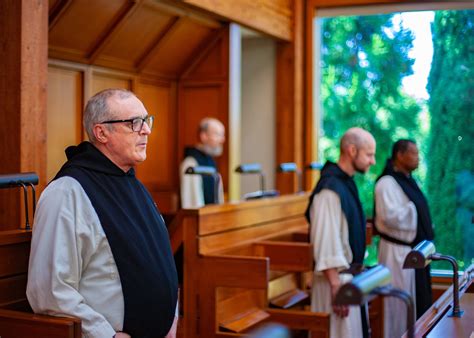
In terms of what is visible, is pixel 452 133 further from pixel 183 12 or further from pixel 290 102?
pixel 183 12

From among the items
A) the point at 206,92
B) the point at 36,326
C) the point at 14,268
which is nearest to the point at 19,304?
the point at 14,268

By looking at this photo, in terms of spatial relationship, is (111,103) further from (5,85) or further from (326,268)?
(326,268)

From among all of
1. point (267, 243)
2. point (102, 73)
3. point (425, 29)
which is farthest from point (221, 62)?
point (267, 243)

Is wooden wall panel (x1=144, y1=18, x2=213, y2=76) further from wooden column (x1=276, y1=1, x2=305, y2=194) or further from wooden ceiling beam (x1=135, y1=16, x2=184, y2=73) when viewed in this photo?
wooden column (x1=276, y1=1, x2=305, y2=194)

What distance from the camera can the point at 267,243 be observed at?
18.5 ft

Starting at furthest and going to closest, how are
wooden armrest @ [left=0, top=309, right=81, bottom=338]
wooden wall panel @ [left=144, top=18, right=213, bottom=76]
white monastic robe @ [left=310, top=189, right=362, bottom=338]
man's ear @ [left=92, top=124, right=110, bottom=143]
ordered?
1. wooden wall panel @ [left=144, top=18, right=213, bottom=76]
2. white monastic robe @ [left=310, top=189, right=362, bottom=338]
3. man's ear @ [left=92, top=124, right=110, bottom=143]
4. wooden armrest @ [left=0, top=309, right=81, bottom=338]

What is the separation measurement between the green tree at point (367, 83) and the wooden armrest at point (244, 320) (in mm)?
3214

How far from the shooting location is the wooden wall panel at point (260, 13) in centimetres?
694

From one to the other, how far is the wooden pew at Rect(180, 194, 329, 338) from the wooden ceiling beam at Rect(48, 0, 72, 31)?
2.00m

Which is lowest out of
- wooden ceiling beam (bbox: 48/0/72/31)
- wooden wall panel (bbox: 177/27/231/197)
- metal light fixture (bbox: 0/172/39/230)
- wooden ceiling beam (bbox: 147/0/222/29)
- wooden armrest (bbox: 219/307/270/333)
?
wooden armrest (bbox: 219/307/270/333)

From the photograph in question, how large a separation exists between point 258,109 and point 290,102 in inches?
15.4

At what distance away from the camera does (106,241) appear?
3037mm

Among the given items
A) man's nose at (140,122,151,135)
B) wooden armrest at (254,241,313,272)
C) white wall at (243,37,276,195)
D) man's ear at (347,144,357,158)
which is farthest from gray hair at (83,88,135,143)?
white wall at (243,37,276,195)

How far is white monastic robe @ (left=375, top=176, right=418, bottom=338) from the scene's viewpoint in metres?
6.03
